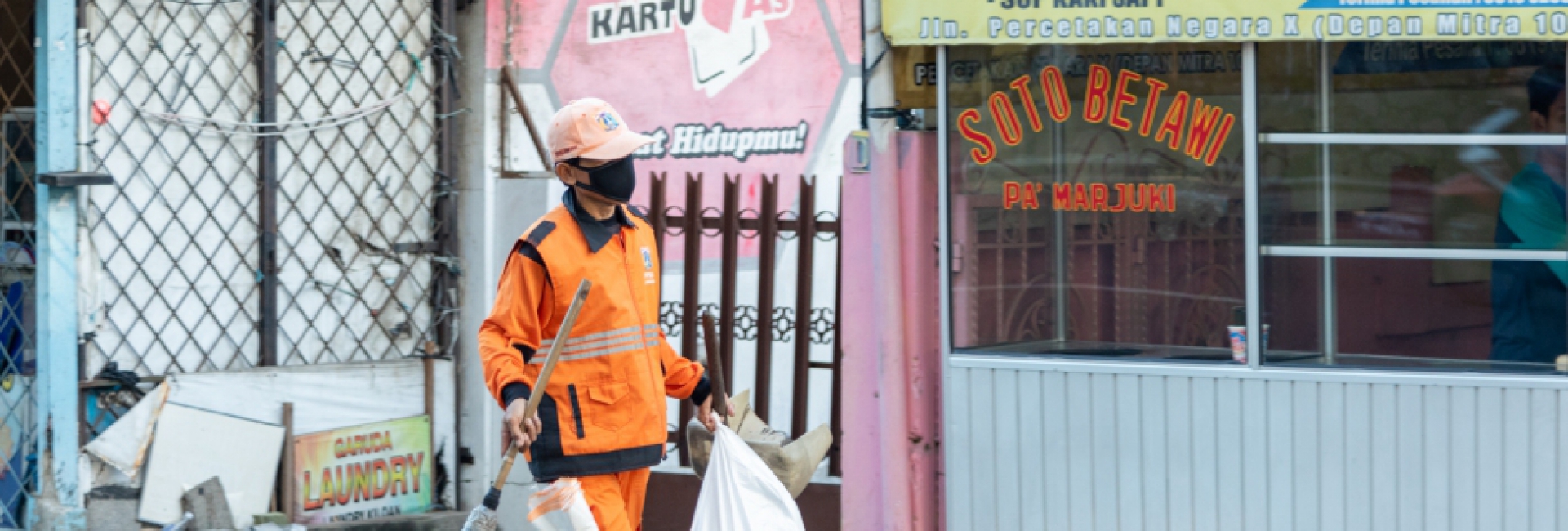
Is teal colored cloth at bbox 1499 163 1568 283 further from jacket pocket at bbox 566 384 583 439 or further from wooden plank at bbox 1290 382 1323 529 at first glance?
jacket pocket at bbox 566 384 583 439

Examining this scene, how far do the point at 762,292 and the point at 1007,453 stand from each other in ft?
4.34

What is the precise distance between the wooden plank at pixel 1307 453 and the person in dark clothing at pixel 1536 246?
59 cm

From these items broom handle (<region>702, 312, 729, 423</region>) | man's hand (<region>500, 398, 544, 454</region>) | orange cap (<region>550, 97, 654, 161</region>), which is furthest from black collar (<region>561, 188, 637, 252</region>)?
man's hand (<region>500, 398, 544, 454</region>)

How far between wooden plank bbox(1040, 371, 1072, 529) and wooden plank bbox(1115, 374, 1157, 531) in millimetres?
179

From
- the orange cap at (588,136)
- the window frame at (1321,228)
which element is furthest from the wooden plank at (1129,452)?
the orange cap at (588,136)

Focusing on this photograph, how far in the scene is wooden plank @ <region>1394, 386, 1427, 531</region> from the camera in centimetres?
495

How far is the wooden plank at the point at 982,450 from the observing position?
5.50 metres

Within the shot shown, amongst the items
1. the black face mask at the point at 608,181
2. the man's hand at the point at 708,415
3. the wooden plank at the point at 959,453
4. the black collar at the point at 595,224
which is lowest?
the wooden plank at the point at 959,453

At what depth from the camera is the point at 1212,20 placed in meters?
4.96

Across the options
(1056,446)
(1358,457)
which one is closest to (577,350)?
(1056,446)

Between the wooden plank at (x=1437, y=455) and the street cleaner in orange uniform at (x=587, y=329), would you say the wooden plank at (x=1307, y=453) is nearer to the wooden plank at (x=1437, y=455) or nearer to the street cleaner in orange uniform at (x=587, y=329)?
the wooden plank at (x=1437, y=455)

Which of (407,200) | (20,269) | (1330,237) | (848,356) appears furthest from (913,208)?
(20,269)

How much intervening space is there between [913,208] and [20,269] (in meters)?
3.98

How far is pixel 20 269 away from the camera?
683cm
